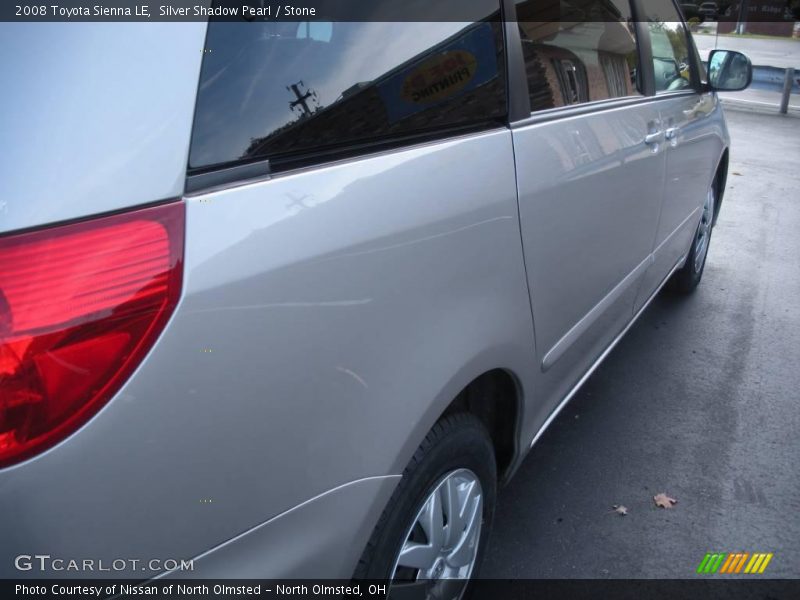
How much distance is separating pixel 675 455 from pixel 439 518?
1.68 metres

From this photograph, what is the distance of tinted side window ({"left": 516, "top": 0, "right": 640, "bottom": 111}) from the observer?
211 centimetres

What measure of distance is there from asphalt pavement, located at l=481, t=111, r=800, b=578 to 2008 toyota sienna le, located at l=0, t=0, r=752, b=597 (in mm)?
625

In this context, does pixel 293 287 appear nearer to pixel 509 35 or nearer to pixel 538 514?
pixel 509 35

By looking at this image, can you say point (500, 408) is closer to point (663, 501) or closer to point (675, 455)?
point (663, 501)

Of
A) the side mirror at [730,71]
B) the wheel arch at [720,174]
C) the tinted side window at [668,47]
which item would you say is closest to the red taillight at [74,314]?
the tinted side window at [668,47]

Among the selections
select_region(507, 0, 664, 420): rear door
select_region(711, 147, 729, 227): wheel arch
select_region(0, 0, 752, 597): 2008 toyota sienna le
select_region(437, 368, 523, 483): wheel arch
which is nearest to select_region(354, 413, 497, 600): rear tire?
select_region(0, 0, 752, 597): 2008 toyota sienna le

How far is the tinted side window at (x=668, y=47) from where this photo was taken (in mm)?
3348

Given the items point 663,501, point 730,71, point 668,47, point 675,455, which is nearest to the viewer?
point 663,501

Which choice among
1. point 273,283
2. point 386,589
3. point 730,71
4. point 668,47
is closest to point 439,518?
point 386,589

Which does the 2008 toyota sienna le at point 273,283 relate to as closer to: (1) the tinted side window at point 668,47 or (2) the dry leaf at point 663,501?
(2) the dry leaf at point 663,501

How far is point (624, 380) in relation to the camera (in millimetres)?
3709

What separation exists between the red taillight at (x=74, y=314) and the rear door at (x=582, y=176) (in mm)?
1066

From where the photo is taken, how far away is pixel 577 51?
97.4 inches

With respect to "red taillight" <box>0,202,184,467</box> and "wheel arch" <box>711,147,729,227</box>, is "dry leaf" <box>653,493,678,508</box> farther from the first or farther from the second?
"wheel arch" <box>711,147,729,227</box>
